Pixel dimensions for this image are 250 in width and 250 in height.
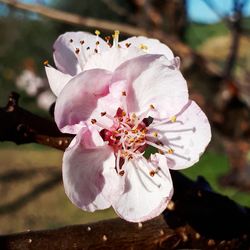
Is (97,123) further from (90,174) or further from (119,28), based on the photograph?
(119,28)

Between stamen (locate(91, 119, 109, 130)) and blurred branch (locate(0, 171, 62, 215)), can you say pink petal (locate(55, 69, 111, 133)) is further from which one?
blurred branch (locate(0, 171, 62, 215))

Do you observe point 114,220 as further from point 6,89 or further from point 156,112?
point 6,89

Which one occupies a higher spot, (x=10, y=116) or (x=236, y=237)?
(x=10, y=116)

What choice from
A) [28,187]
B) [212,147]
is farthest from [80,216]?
[212,147]

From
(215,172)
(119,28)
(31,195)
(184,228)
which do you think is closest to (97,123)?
(184,228)

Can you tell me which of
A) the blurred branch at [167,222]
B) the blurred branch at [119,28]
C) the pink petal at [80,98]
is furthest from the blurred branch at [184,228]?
the blurred branch at [119,28]

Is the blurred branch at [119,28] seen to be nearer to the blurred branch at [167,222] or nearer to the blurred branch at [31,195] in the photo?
the blurred branch at [167,222]
